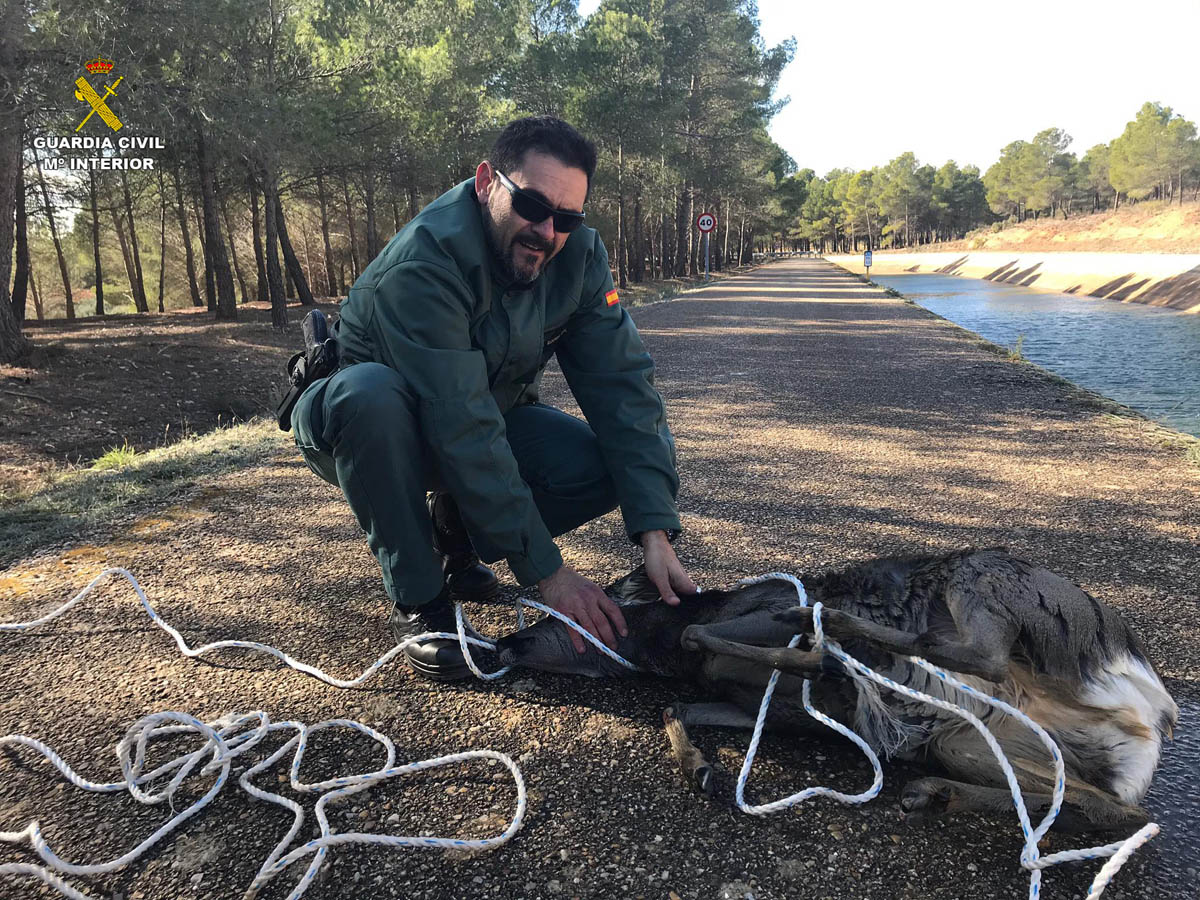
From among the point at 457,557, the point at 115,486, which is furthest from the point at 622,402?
the point at 115,486

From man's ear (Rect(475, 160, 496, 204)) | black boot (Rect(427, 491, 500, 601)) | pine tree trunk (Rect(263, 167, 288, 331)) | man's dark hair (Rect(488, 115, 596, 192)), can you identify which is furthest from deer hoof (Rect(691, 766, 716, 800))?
pine tree trunk (Rect(263, 167, 288, 331))

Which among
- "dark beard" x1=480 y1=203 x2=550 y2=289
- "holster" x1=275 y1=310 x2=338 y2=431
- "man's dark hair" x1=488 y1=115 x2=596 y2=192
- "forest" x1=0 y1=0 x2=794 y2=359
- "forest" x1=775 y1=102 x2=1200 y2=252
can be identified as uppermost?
"forest" x1=775 y1=102 x2=1200 y2=252

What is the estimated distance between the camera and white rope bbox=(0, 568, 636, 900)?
1.69 m

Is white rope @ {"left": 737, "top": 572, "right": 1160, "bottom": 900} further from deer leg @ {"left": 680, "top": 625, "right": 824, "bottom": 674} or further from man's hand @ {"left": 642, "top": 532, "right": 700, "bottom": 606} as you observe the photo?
man's hand @ {"left": 642, "top": 532, "right": 700, "bottom": 606}

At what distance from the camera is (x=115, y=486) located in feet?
15.3

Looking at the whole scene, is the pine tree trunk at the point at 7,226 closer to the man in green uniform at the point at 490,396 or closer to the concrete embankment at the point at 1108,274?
the man in green uniform at the point at 490,396

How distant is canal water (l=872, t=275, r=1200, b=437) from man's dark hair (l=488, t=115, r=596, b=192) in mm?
7237

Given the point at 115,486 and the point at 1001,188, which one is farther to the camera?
Result: the point at 1001,188

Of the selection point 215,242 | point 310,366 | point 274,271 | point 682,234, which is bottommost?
point 310,366

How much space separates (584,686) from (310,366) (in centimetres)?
152

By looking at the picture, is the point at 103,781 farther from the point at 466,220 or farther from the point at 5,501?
the point at 5,501

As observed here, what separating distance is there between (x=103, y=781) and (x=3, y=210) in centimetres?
1121

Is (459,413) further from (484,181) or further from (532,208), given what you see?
(484,181)

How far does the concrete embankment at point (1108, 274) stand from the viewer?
25.6m
